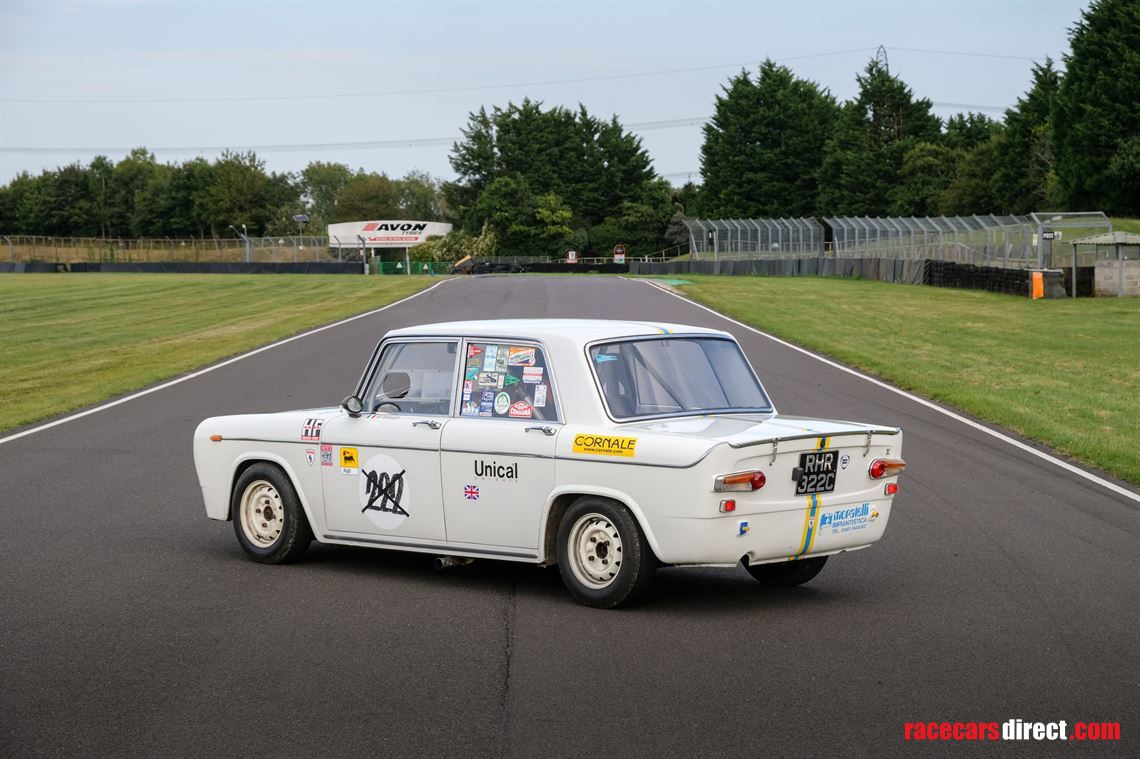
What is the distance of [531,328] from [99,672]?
10.2 ft

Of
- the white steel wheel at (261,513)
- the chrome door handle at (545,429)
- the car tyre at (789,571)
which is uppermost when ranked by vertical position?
the chrome door handle at (545,429)

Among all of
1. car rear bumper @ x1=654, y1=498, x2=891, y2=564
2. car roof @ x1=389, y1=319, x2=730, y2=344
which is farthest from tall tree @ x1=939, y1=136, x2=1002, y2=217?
car rear bumper @ x1=654, y1=498, x2=891, y2=564

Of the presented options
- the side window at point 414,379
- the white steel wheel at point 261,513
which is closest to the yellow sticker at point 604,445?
the side window at point 414,379

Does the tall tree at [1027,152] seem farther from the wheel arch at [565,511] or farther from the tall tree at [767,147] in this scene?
the wheel arch at [565,511]

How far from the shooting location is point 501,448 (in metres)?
7.59

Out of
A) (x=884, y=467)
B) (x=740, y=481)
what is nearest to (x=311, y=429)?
(x=740, y=481)

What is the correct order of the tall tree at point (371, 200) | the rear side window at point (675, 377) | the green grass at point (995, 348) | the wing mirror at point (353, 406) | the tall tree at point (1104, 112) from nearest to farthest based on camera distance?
the rear side window at point (675, 377) → the wing mirror at point (353, 406) → the green grass at point (995, 348) → the tall tree at point (1104, 112) → the tall tree at point (371, 200)

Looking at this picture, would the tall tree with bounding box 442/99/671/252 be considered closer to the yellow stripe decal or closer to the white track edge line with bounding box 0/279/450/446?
the white track edge line with bounding box 0/279/450/446

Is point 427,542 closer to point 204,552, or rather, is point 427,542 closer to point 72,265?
point 204,552

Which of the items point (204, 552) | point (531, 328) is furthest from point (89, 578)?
point (531, 328)

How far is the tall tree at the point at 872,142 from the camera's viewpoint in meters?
103

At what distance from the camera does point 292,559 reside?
341 inches

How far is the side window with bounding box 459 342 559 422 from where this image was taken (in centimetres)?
769

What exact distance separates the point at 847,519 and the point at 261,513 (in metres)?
3.78
